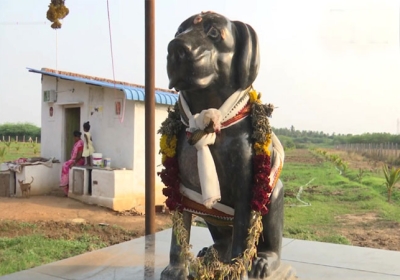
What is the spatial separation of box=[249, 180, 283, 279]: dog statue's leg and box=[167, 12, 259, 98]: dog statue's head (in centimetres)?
58

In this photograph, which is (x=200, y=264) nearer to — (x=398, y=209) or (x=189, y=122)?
(x=189, y=122)

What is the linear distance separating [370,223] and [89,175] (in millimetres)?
5553

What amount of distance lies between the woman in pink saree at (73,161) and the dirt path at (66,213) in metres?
0.50

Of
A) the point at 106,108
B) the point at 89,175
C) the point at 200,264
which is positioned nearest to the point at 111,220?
the point at 89,175

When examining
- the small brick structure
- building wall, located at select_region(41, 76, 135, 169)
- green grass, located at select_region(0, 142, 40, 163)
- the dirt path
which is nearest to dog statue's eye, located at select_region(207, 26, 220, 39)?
the dirt path

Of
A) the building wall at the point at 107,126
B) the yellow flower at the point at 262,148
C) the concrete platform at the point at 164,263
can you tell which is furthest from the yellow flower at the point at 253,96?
the building wall at the point at 107,126

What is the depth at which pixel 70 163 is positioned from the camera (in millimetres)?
9023

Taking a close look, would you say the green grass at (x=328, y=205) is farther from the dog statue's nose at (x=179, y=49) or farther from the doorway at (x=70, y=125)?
the doorway at (x=70, y=125)

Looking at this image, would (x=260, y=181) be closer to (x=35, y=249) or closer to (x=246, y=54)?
(x=246, y=54)

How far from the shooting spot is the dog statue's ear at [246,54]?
1.75 m

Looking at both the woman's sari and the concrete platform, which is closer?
the concrete platform

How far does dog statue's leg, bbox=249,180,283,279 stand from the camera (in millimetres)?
1932

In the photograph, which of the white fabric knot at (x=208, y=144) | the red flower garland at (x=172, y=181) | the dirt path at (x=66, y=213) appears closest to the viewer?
the white fabric knot at (x=208, y=144)

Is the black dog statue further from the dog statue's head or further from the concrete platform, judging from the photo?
the concrete platform
